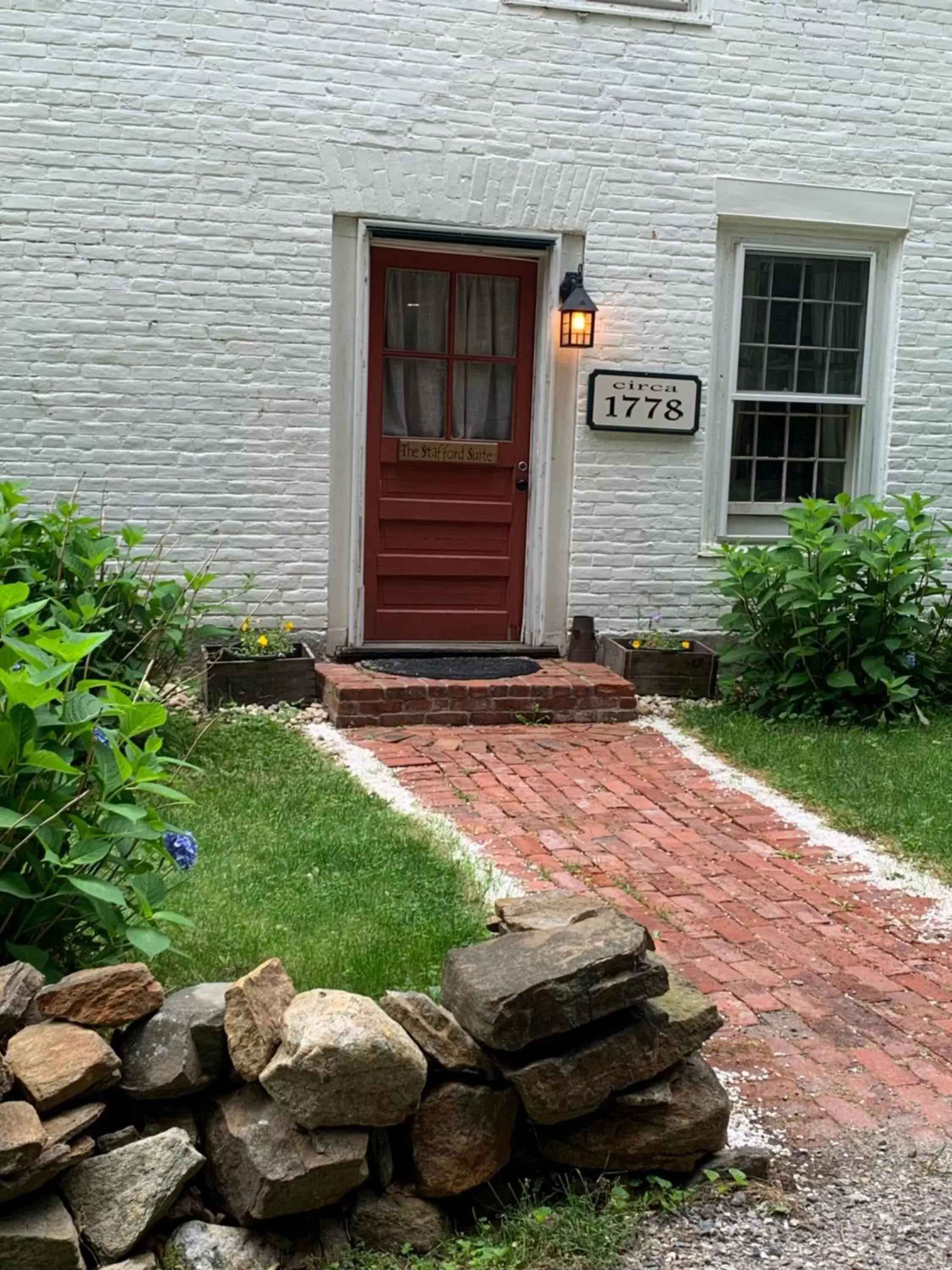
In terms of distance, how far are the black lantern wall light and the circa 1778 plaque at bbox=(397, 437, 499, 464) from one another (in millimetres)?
740

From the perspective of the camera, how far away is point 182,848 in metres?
3.22

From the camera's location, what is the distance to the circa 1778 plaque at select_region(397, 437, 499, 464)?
308 inches

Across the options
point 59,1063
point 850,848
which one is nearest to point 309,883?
point 59,1063

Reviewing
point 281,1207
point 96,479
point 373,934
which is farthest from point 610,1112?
point 96,479

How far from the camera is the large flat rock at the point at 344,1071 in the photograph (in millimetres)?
2621

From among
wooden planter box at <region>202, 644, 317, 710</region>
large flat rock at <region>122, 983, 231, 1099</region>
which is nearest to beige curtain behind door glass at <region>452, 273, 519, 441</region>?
wooden planter box at <region>202, 644, 317, 710</region>

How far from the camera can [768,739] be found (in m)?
6.86

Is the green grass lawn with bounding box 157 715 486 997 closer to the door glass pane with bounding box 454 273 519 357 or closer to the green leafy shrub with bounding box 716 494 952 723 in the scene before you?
the green leafy shrub with bounding box 716 494 952 723

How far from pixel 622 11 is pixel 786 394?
7.95 feet

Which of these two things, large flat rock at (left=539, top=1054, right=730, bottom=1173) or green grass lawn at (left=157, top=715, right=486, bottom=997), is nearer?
large flat rock at (left=539, top=1054, right=730, bottom=1173)

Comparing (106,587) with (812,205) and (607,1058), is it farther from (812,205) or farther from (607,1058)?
(812,205)

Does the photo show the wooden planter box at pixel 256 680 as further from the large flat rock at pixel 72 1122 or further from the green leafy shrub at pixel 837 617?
the large flat rock at pixel 72 1122

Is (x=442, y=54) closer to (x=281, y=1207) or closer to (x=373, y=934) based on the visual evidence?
(x=373, y=934)

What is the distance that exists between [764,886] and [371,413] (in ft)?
13.0
